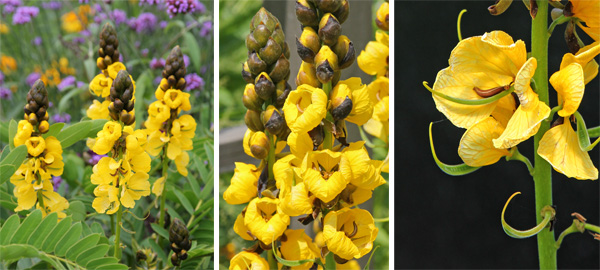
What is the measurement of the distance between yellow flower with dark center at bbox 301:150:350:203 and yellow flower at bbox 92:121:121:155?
0.31 meters

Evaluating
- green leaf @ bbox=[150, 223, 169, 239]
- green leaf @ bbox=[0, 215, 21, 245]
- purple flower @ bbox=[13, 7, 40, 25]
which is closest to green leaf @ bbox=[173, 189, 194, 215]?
green leaf @ bbox=[150, 223, 169, 239]

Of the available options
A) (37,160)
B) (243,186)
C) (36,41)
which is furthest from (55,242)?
(36,41)

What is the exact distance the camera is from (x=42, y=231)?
2.84 ft

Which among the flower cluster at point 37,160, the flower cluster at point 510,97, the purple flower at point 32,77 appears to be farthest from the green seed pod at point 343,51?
the purple flower at point 32,77

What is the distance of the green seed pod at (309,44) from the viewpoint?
672 millimetres

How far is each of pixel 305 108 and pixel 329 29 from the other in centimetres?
9

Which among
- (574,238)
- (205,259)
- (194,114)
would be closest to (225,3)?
(194,114)

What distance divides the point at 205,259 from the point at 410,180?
1.54 feet

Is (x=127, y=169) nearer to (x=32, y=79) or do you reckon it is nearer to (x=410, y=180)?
(x=410, y=180)

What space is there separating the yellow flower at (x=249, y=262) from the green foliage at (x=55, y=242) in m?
0.27

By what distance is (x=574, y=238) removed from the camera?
1.24m

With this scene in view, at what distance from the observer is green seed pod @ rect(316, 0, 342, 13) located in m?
0.67

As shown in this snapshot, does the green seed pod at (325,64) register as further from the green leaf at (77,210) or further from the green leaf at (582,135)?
the green leaf at (77,210)

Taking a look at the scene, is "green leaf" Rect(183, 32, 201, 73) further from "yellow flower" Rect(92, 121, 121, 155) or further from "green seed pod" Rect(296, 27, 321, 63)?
"green seed pod" Rect(296, 27, 321, 63)
